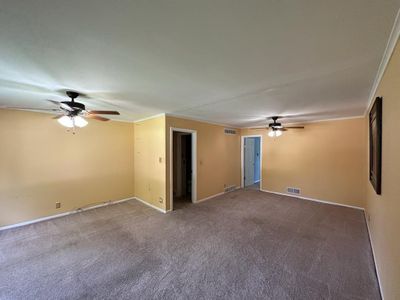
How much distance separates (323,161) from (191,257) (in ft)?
14.2

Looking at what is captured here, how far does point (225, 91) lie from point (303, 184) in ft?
13.7

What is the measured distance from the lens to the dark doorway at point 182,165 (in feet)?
18.4

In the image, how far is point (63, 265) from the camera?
231 cm

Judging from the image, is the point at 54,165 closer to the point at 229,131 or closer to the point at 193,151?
the point at 193,151

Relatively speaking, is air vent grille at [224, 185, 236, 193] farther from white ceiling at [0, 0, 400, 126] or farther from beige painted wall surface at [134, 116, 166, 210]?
white ceiling at [0, 0, 400, 126]

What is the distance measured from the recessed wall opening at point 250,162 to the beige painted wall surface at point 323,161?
2.50 feet

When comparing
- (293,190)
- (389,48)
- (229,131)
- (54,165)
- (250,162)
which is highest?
(389,48)

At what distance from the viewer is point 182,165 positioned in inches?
225

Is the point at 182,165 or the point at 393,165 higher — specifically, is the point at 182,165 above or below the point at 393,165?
below

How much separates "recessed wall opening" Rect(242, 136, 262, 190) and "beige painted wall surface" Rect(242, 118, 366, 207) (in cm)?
76

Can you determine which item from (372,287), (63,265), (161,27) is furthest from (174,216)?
(161,27)

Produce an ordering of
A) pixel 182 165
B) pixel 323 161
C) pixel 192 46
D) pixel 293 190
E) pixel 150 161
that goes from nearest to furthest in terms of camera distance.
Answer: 1. pixel 192 46
2. pixel 150 161
3. pixel 323 161
4. pixel 293 190
5. pixel 182 165

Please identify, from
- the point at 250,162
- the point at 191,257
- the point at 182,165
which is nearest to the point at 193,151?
the point at 182,165

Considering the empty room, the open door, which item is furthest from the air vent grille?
the open door
